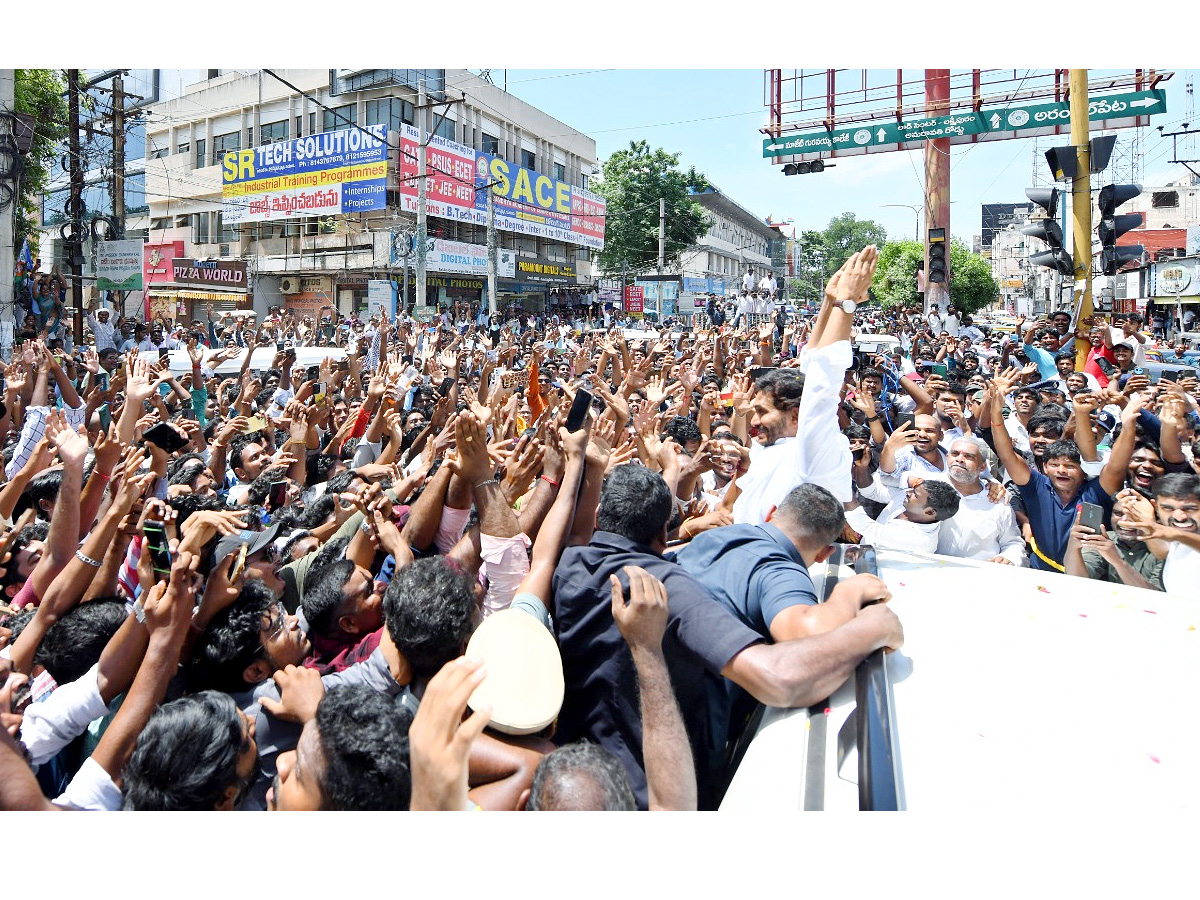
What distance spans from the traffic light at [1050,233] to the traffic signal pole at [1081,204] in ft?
0.37

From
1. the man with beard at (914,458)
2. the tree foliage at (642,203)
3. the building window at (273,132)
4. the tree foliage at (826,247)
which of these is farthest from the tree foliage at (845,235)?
the man with beard at (914,458)

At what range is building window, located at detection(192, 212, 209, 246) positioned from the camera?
128 ft

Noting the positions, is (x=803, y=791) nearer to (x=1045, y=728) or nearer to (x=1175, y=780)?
(x=1045, y=728)

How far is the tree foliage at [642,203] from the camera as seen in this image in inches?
1841

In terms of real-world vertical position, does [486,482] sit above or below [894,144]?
below

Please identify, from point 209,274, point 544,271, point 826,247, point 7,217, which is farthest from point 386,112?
point 826,247

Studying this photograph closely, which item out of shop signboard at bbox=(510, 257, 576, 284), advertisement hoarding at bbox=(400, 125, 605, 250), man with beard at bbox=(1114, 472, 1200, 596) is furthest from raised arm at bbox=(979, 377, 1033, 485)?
shop signboard at bbox=(510, 257, 576, 284)

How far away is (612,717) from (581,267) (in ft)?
149

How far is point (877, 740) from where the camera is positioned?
1.49m

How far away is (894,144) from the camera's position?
23312mm

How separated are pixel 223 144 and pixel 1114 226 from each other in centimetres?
4103

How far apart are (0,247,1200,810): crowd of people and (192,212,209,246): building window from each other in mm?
38768

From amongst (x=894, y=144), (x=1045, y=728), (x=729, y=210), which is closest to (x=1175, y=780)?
(x=1045, y=728)

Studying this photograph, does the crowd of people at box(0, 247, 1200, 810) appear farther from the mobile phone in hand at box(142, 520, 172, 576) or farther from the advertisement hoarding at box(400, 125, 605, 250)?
the advertisement hoarding at box(400, 125, 605, 250)
